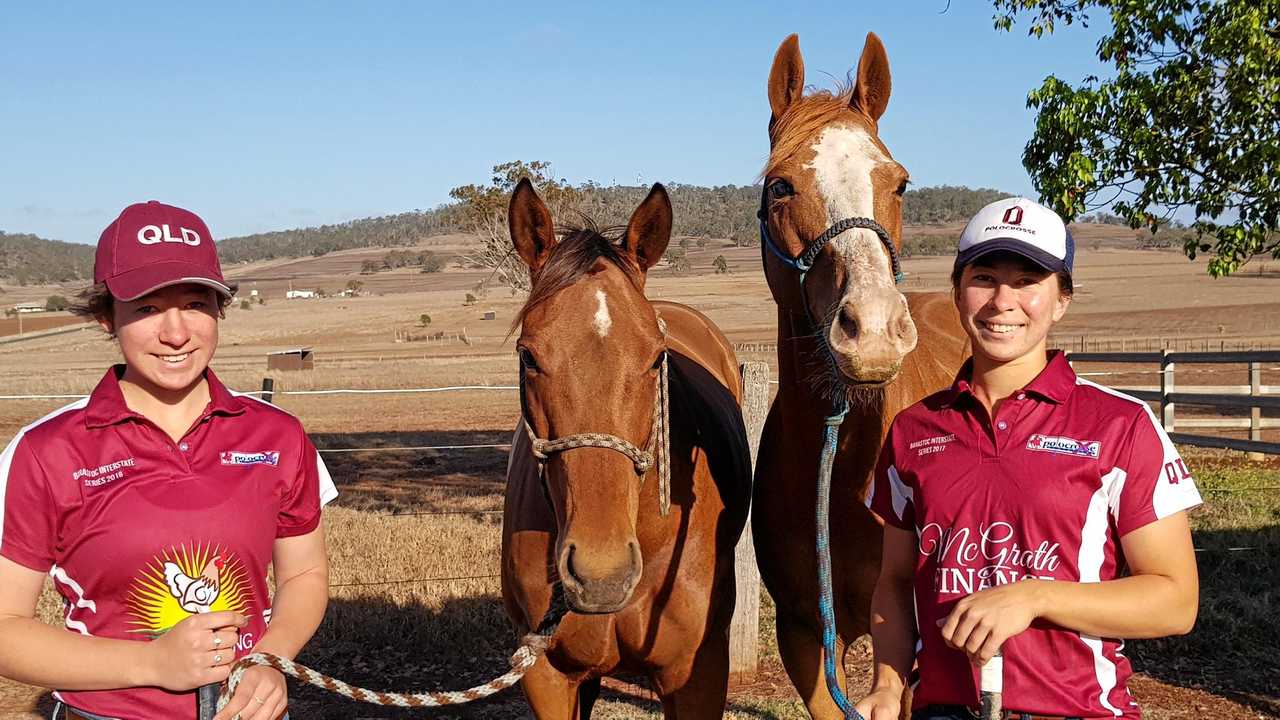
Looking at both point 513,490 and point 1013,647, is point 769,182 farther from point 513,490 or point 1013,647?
point 1013,647

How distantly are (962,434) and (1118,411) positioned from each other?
11.8 inches

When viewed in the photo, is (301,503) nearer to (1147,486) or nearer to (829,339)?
(829,339)

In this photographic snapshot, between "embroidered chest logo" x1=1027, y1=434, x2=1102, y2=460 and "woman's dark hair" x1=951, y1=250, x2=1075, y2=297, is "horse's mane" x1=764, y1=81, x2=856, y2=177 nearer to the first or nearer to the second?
"woman's dark hair" x1=951, y1=250, x2=1075, y2=297

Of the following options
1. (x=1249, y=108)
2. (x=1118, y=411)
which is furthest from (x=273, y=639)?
(x=1249, y=108)

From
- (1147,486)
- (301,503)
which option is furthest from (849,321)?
(301,503)

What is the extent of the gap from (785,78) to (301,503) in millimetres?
2137

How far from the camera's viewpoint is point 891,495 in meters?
2.20

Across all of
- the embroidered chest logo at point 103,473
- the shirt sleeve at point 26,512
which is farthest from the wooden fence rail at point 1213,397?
the shirt sleeve at point 26,512

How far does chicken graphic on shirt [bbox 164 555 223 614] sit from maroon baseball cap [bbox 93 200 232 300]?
0.56m

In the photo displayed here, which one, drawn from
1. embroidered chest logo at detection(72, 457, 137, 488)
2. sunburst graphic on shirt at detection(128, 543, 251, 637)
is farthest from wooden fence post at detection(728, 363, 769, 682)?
embroidered chest logo at detection(72, 457, 137, 488)

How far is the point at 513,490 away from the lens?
3.47 m

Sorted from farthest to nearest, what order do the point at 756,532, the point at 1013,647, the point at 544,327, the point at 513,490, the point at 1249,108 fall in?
the point at 1249,108 < the point at 756,532 < the point at 513,490 < the point at 544,327 < the point at 1013,647

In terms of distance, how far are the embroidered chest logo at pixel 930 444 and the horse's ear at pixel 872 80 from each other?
1.54 metres

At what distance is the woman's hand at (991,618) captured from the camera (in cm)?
174
